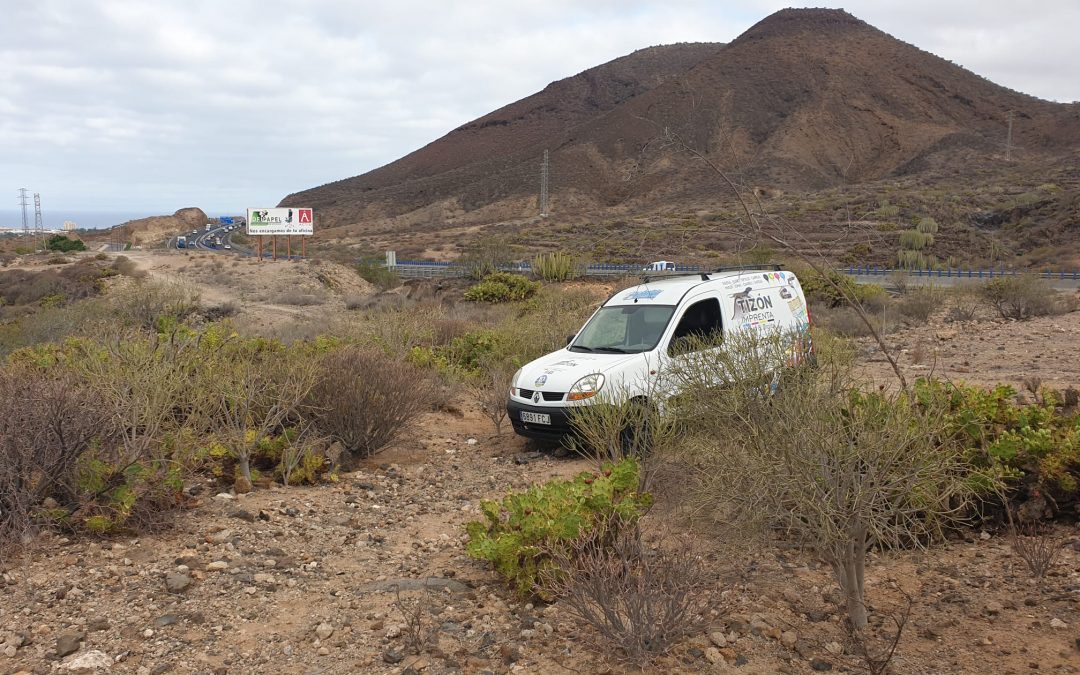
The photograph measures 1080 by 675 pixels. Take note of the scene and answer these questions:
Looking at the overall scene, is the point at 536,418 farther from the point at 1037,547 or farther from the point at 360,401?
the point at 1037,547

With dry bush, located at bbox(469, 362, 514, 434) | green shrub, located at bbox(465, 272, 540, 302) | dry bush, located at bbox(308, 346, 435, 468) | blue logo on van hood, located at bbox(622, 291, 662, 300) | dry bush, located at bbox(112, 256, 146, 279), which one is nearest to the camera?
dry bush, located at bbox(308, 346, 435, 468)

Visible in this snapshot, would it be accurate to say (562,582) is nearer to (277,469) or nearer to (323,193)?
(277,469)

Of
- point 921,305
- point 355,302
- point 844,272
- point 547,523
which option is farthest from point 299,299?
point 547,523

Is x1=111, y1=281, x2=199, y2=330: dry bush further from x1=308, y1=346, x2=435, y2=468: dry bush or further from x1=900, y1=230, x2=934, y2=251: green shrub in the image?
x1=900, y1=230, x2=934, y2=251: green shrub

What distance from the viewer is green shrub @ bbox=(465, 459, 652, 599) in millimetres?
4273

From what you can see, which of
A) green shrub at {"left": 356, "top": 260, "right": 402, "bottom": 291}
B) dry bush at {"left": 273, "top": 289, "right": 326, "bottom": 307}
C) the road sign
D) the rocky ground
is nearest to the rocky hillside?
the road sign

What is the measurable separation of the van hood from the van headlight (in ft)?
0.14

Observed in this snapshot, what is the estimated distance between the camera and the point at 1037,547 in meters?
4.45

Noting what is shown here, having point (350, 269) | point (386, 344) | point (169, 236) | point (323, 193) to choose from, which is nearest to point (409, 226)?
point (169, 236)

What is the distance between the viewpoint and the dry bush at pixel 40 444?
488 centimetres

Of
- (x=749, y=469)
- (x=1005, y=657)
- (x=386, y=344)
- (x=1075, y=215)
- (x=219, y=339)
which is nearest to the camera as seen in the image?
(x=1005, y=657)

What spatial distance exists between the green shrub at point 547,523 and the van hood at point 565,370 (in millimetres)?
2763

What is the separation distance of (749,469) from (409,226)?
3380 inches

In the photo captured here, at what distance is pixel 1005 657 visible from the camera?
11.5 ft
